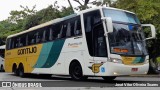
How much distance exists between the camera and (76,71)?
15414 millimetres

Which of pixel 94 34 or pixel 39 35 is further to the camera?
pixel 39 35

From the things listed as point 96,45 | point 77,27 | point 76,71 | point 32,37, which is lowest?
point 76,71

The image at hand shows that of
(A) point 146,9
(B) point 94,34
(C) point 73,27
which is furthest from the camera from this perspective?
(A) point 146,9

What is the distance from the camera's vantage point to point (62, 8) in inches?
1275

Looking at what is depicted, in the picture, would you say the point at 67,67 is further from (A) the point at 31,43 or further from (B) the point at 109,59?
(A) the point at 31,43

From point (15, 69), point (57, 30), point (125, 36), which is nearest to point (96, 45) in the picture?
point (125, 36)

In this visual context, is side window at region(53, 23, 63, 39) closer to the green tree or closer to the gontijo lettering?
the gontijo lettering

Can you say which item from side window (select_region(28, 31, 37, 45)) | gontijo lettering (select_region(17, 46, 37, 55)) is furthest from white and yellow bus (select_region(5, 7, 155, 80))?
side window (select_region(28, 31, 37, 45))

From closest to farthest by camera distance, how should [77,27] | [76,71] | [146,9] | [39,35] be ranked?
[77,27] < [76,71] < [39,35] < [146,9]

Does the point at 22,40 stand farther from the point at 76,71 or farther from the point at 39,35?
the point at 76,71

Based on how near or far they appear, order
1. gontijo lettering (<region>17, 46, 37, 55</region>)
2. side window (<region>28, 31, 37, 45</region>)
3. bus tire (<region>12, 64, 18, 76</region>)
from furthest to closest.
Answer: bus tire (<region>12, 64, 18, 76</region>)
side window (<region>28, 31, 37, 45</region>)
gontijo lettering (<region>17, 46, 37, 55</region>)

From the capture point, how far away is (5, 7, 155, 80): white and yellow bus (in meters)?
13.2

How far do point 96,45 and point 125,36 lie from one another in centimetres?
136

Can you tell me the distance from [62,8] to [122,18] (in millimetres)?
18786
